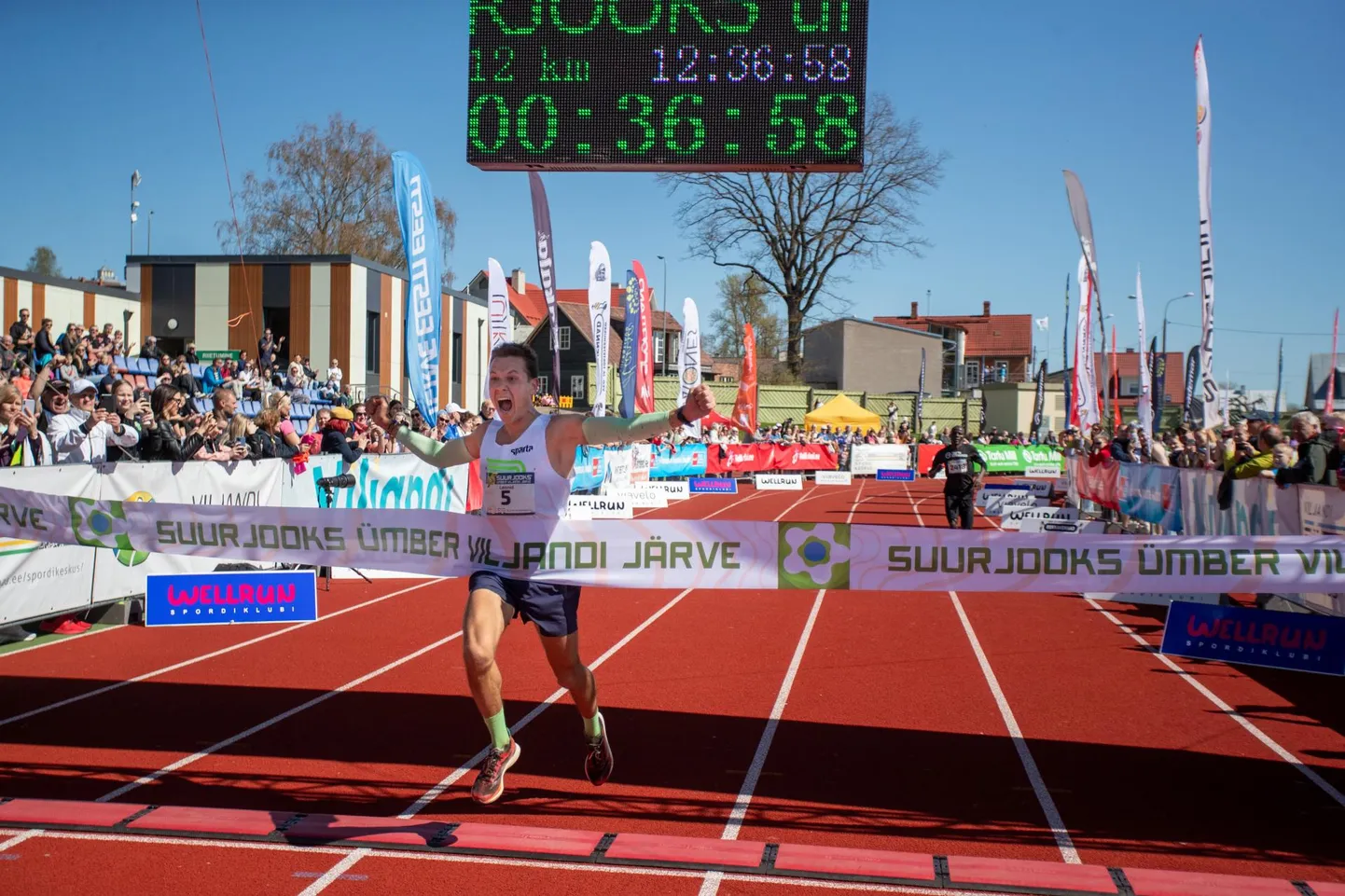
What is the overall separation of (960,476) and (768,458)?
65.6 ft

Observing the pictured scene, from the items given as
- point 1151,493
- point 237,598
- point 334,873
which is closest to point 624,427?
point 334,873

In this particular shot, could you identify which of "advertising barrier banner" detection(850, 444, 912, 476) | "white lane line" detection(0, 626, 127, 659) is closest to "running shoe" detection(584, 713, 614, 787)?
"white lane line" detection(0, 626, 127, 659)

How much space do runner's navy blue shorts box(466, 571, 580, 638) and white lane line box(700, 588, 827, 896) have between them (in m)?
1.18

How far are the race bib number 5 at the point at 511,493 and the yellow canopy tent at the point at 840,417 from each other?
40571 millimetres

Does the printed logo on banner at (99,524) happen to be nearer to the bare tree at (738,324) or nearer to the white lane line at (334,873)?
the white lane line at (334,873)

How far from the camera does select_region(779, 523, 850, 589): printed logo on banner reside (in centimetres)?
570

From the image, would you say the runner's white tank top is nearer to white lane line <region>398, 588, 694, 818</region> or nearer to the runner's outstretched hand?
the runner's outstretched hand

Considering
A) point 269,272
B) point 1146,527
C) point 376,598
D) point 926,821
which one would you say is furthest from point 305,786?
point 269,272

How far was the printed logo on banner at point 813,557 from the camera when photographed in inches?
224

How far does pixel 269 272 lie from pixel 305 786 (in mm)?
29472

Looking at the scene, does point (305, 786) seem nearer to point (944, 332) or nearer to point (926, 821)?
point (926, 821)

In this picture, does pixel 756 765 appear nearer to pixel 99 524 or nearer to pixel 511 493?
pixel 511 493

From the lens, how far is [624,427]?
499cm

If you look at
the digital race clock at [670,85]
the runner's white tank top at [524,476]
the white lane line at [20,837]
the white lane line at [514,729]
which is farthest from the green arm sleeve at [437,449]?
the digital race clock at [670,85]
